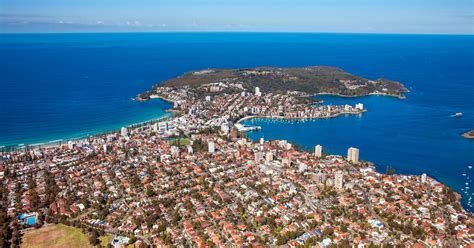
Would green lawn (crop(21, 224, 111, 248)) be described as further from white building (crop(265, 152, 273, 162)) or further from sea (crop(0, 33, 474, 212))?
sea (crop(0, 33, 474, 212))

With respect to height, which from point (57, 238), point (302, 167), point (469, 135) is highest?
point (302, 167)

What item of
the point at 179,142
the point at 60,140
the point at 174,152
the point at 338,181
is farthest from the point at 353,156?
the point at 60,140

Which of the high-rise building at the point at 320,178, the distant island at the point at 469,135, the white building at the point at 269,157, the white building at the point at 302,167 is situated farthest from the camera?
the distant island at the point at 469,135

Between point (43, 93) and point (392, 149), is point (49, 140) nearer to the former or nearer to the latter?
point (43, 93)

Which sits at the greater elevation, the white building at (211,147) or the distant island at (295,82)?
the distant island at (295,82)

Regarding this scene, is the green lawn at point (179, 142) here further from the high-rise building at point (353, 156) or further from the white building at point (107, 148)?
the high-rise building at point (353, 156)

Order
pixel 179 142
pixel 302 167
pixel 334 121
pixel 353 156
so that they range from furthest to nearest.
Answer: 1. pixel 334 121
2. pixel 179 142
3. pixel 353 156
4. pixel 302 167

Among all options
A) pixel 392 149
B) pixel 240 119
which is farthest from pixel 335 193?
pixel 240 119

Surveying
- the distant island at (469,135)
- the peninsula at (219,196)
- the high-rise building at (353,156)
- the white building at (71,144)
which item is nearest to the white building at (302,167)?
the peninsula at (219,196)

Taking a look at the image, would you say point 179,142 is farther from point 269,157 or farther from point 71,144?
point 269,157
